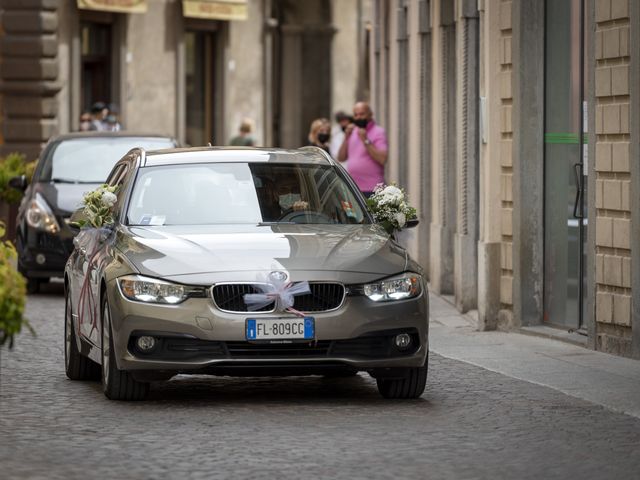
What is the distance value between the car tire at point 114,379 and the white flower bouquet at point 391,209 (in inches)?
76.1

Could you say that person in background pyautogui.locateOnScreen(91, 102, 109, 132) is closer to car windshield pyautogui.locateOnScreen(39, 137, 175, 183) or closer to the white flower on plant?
car windshield pyautogui.locateOnScreen(39, 137, 175, 183)

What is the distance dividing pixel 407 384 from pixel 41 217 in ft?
31.5

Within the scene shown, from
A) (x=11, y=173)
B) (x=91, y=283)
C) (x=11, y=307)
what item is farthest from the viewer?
(x=11, y=173)

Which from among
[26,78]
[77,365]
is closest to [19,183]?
[77,365]

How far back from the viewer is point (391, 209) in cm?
1232

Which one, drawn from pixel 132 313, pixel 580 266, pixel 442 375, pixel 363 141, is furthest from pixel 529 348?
pixel 363 141

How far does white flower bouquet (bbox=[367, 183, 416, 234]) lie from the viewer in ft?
40.2

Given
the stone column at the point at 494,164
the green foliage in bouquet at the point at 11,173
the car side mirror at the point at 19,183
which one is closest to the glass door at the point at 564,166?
the stone column at the point at 494,164

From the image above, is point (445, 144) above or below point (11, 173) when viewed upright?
above

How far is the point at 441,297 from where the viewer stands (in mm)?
20094

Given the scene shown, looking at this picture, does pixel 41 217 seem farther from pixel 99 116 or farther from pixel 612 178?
pixel 99 116

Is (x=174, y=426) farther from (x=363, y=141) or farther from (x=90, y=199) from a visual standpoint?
(x=363, y=141)

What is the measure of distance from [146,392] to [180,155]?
180 cm

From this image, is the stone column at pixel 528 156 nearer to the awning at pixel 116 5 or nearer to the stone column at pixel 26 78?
the stone column at pixel 26 78
